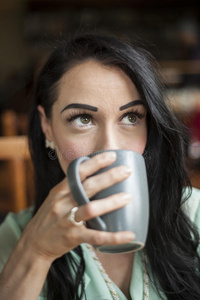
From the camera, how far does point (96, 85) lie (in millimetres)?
834

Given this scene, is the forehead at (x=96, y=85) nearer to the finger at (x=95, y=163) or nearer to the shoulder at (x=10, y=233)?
the finger at (x=95, y=163)

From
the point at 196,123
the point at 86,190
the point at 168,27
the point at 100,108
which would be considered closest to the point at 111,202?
the point at 86,190

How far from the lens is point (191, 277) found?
963mm

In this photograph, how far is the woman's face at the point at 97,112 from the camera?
0.83 metres

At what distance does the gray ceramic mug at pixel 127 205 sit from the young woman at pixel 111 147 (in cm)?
16

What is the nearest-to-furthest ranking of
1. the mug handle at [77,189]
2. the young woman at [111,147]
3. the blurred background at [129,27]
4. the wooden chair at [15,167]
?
the mug handle at [77,189] < the young woman at [111,147] < the wooden chair at [15,167] < the blurred background at [129,27]

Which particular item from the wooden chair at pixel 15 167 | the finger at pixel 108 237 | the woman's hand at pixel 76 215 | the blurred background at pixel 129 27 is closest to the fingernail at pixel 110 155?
the woman's hand at pixel 76 215

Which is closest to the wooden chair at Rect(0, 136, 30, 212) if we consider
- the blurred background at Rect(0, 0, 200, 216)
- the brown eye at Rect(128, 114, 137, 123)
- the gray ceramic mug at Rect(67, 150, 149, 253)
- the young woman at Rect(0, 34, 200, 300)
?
the young woman at Rect(0, 34, 200, 300)

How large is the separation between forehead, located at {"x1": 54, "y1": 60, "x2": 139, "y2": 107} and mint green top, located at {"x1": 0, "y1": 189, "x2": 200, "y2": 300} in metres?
0.39

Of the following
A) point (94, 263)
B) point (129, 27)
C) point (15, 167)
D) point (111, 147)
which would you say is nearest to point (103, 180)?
point (111, 147)

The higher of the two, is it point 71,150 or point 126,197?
point 71,150

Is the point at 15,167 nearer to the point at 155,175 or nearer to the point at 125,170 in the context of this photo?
the point at 155,175

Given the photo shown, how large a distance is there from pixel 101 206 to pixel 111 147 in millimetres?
264

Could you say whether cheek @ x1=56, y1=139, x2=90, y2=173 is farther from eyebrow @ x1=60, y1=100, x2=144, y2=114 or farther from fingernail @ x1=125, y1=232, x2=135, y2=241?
fingernail @ x1=125, y1=232, x2=135, y2=241
